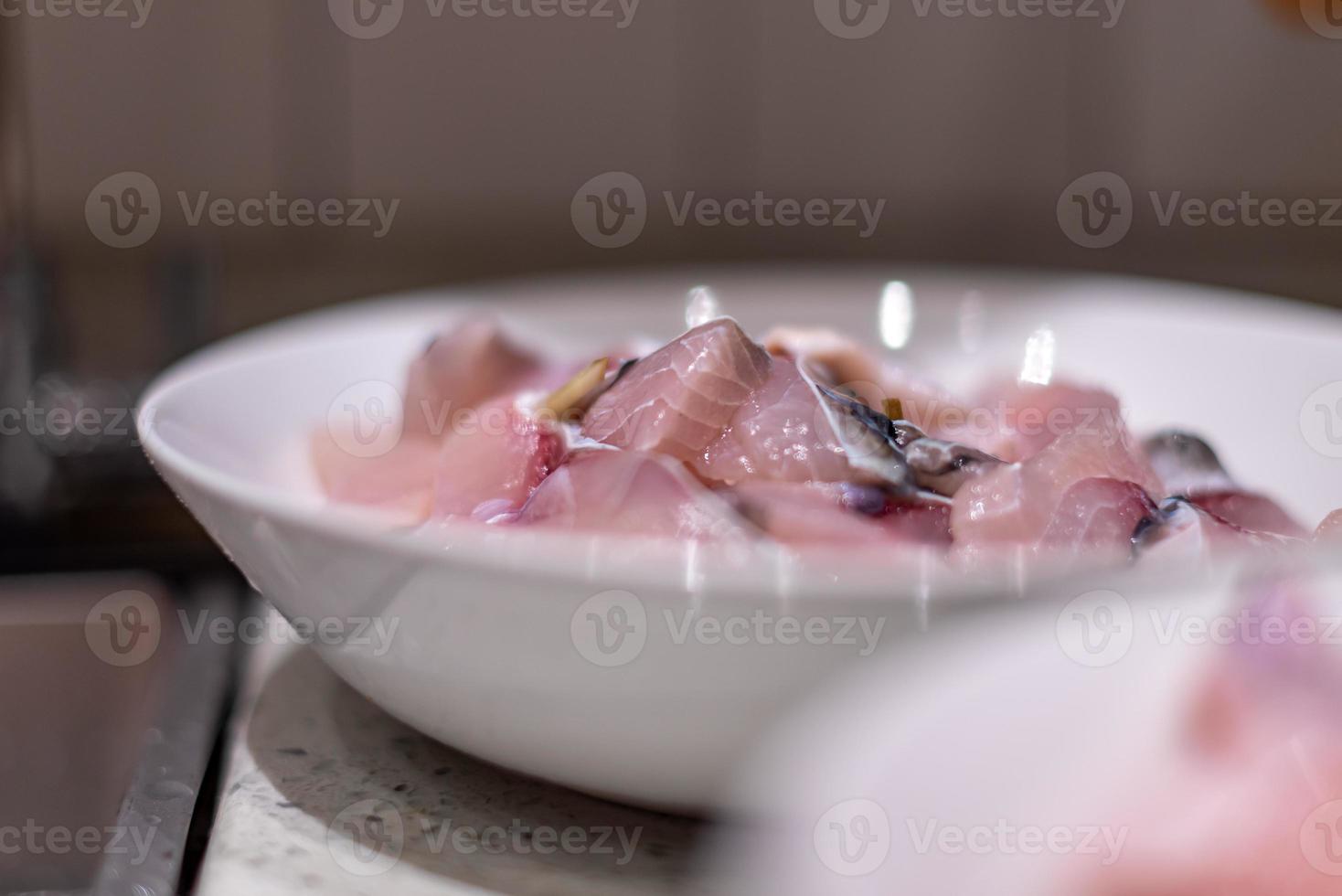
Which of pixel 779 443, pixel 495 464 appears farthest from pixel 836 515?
pixel 495 464

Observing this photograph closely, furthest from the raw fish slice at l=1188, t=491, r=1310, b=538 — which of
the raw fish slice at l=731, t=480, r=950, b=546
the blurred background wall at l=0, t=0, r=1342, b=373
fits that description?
the blurred background wall at l=0, t=0, r=1342, b=373

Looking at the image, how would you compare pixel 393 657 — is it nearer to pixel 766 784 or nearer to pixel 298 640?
pixel 766 784

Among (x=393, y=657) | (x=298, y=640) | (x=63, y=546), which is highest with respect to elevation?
(x=393, y=657)

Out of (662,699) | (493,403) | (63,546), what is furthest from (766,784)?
(63,546)

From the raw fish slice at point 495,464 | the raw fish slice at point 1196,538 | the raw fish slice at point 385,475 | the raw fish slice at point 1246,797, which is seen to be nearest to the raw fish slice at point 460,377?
the raw fish slice at point 385,475

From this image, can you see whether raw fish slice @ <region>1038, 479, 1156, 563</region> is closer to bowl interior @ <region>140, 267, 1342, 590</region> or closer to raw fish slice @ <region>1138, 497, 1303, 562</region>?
raw fish slice @ <region>1138, 497, 1303, 562</region>

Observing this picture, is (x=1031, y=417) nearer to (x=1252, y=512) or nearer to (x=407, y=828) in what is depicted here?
(x=1252, y=512)
